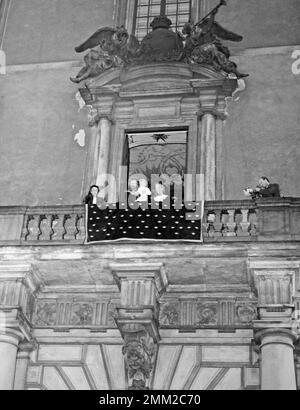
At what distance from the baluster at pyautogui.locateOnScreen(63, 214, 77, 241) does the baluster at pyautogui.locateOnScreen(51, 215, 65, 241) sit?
0.09 metres

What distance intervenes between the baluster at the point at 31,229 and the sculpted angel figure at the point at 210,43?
6380 mm

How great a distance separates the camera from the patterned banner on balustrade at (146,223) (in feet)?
60.7

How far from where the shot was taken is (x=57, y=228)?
1933 centimetres

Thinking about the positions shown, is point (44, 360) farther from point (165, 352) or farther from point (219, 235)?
point (219, 235)

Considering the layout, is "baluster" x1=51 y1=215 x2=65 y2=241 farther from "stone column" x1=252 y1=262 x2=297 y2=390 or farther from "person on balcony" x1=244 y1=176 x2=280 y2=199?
"stone column" x1=252 y1=262 x2=297 y2=390

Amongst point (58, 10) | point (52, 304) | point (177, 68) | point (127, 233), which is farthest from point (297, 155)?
point (58, 10)

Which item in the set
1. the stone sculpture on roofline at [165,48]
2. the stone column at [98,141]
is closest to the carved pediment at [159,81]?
the stone sculpture on roofline at [165,48]

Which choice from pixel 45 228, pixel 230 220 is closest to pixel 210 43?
pixel 230 220

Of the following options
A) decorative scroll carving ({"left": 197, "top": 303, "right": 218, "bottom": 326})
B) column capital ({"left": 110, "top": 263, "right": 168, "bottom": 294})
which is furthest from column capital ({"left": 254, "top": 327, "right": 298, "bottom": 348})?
column capital ({"left": 110, "top": 263, "right": 168, "bottom": 294})

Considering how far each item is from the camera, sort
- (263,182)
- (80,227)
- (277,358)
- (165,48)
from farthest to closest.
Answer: (165,48), (263,182), (80,227), (277,358)

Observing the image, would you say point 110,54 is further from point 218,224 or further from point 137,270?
point 137,270

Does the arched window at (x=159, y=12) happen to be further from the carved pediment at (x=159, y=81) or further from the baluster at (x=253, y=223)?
the baluster at (x=253, y=223)

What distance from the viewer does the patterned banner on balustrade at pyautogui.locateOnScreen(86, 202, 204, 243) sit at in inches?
728

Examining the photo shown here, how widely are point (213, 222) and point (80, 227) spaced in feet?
9.78
